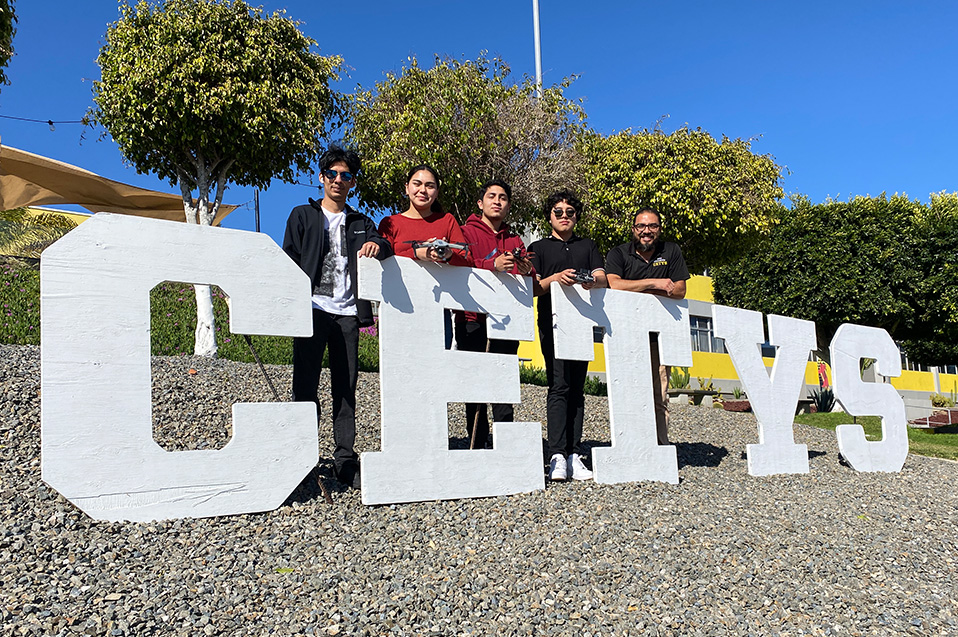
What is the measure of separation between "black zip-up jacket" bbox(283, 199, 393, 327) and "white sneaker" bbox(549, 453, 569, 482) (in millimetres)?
1568

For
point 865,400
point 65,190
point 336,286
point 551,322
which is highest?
point 65,190

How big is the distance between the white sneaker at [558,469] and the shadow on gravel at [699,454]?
1.55 metres

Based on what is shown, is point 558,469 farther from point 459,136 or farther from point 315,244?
point 459,136

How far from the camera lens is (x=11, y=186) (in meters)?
18.4

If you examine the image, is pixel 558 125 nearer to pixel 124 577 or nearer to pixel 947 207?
pixel 124 577

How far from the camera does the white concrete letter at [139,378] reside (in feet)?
10.2

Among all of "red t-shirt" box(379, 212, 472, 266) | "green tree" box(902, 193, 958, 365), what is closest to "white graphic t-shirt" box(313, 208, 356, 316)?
"red t-shirt" box(379, 212, 472, 266)

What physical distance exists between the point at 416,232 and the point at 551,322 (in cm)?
115

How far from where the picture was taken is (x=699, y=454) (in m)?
6.53

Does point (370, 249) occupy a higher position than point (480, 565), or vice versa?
point (370, 249)

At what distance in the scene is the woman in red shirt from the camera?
4.33m

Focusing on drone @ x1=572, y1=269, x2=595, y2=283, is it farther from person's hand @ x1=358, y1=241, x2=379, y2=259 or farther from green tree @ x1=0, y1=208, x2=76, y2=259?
green tree @ x1=0, y1=208, x2=76, y2=259

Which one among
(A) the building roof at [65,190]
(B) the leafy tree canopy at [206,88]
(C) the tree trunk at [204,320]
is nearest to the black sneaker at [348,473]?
(C) the tree trunk at [204,320]

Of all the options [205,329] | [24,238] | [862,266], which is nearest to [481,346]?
[205,329]
